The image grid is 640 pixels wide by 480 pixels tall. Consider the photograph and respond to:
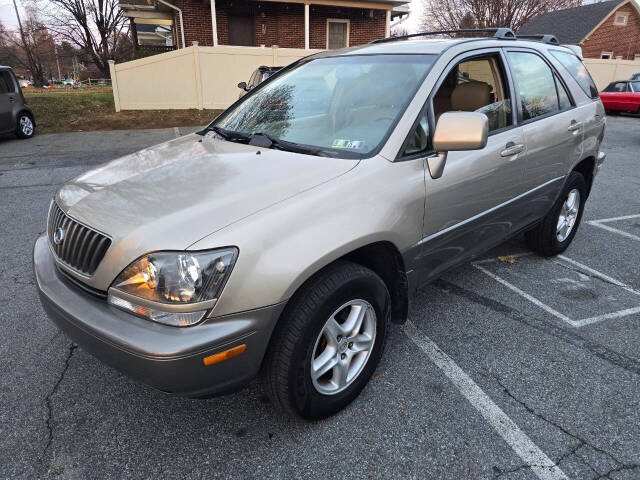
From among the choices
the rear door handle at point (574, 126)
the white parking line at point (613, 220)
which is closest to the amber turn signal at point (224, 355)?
the rear door handle at point (574, 126)

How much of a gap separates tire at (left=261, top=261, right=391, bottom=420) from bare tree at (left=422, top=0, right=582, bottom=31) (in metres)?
37.6

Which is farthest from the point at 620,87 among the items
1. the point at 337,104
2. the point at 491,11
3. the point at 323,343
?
the point at 323,343

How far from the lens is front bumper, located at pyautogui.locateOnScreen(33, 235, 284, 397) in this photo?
5.67ft

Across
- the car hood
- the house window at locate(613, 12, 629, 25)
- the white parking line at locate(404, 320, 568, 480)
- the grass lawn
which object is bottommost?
the grass lawn

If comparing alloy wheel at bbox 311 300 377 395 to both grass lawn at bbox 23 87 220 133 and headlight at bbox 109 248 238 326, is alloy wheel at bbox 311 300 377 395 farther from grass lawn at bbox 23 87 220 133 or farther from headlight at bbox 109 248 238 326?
grass lawn at bbox 23 87 220 133

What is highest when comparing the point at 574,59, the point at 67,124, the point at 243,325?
the point at 574,59

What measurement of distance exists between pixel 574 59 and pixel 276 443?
4.21 m

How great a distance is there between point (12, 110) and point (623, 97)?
20925 mm

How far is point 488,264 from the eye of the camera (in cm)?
418

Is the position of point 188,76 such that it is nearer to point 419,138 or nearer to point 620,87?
point 419,138

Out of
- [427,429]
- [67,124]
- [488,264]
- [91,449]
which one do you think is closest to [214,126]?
[91,449]

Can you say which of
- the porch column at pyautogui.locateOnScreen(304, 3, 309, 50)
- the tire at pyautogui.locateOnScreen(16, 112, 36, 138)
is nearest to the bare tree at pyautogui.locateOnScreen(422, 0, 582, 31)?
the porch column at pyautogui.locateOnScreen(304, 3, 309, 50)

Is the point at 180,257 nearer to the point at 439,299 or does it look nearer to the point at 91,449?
the point at 91,449

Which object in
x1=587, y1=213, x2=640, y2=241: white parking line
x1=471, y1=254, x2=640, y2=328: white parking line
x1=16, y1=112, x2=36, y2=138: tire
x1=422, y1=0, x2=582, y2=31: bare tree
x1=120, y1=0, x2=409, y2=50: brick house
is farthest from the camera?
x1=422, y1=0, x2=582, y2=31: bare tree
